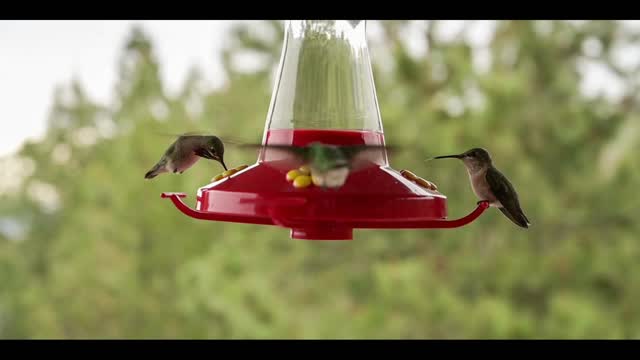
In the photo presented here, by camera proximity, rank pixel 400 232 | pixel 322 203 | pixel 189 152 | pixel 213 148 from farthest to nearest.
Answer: pixel 400 232 < pixel 189 152 < pixel 213 148 < pixel 322 203

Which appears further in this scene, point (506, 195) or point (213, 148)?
point (506, 195)

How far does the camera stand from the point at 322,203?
252 cm

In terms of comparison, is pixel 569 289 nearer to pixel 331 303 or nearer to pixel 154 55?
pixel 331 303

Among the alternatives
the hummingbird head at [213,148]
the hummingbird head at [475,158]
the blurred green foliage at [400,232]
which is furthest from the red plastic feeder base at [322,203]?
→ the blurred green foliage at [400,232]

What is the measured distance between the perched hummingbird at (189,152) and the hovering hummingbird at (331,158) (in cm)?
44

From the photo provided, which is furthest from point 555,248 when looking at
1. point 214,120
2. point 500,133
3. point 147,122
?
point 147,122

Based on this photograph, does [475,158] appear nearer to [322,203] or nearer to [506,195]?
[506,195]

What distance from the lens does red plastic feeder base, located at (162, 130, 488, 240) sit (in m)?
2.52

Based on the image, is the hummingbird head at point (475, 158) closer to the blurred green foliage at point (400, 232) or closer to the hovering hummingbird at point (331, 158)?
the hovering hummingbird at point (331, 158)

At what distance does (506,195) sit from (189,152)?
1.21 metres

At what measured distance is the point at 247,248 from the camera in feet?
31.9

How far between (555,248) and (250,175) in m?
A: 6.49

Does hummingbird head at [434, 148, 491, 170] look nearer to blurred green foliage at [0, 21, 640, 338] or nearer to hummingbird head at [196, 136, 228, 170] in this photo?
hummingbird head at [196, 136, 228, 170]

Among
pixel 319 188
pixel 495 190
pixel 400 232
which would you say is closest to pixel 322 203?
pixel 319 188
